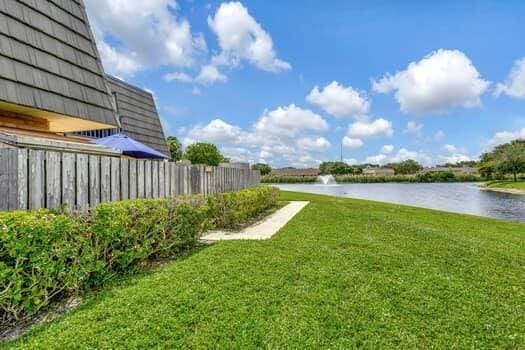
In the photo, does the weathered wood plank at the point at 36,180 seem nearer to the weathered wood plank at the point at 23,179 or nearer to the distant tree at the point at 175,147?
the weathered wood plank at the point at 23,179

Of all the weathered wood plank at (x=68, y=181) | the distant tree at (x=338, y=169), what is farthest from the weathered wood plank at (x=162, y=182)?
the distant tree at (x=338, y=169)

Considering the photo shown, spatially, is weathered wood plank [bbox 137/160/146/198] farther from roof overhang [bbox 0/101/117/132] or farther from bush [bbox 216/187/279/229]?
bush [bbox 216/187/279/229]

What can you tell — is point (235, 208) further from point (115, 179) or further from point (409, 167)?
point (409, 167)

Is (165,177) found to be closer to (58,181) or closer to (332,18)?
(58,181)

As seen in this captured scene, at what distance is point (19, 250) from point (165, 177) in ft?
10.9

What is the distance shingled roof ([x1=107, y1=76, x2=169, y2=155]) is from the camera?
15.4 metres

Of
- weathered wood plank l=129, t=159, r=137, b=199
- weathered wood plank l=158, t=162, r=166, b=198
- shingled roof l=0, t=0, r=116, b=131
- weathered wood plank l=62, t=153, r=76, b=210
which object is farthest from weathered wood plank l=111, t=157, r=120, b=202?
shingled roof l=0, t=0, r=116, b=131

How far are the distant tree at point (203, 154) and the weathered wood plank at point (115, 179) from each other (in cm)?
1963

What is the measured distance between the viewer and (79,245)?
3.09 meters

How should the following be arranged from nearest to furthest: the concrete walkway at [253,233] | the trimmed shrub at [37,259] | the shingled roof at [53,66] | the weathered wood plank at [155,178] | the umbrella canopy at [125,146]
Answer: the trimmed shrub at [37,259] → the shingled roof at [53,66] → the weathered wood plank at [155,178] → the concrete walkway at [253,233] → the umbrella canopy at [125,146]

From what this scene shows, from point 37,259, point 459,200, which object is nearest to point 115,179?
point 37,259

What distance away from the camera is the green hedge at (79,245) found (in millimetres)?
2492

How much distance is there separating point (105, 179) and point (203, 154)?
20.4 m

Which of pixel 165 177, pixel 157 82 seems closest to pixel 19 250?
pixel 165 177
